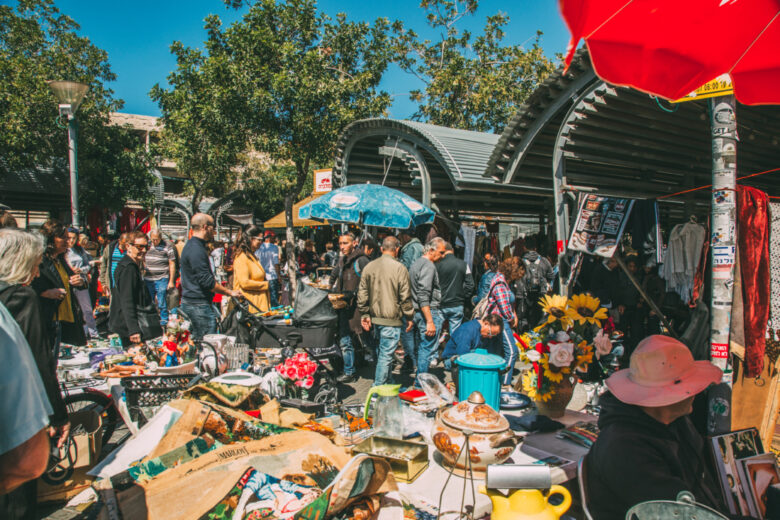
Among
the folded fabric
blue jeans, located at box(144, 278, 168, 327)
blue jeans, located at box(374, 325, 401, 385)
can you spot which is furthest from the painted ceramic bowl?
blue jeans, located at box(144, 278, 168, 327)

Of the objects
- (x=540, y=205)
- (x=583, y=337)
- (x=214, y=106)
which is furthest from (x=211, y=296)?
(x=540, y=205)

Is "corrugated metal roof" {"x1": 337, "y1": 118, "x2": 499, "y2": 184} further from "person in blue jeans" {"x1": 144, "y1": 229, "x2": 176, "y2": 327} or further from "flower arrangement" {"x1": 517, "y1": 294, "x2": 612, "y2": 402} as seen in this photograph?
"flower arrangement" {"x1": 517, "y1": 294, "x2": 612, "y2": 402}

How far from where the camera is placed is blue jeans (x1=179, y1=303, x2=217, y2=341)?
561 cm

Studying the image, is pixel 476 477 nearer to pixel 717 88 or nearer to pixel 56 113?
pixel 717 88

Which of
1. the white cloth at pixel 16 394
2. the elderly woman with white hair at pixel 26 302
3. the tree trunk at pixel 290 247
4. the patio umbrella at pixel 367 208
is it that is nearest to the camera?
the white cloth at pixel 16 394

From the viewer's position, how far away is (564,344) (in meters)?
3.43

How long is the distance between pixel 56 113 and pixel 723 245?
64.5ft

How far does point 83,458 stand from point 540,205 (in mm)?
12157

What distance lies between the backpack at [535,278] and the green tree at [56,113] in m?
15.9

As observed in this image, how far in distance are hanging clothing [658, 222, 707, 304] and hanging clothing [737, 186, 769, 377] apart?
4.89 feet

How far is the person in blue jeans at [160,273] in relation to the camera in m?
8.62

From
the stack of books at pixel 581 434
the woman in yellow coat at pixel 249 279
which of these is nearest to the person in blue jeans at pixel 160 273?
the woman in yellow coat at pixel 249 279

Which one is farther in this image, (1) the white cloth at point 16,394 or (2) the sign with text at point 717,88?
(2) the sign with text at point 717,88

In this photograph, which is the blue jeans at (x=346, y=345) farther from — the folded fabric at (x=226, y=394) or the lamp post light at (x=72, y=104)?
the lamp post light at (x=72, y=104)
